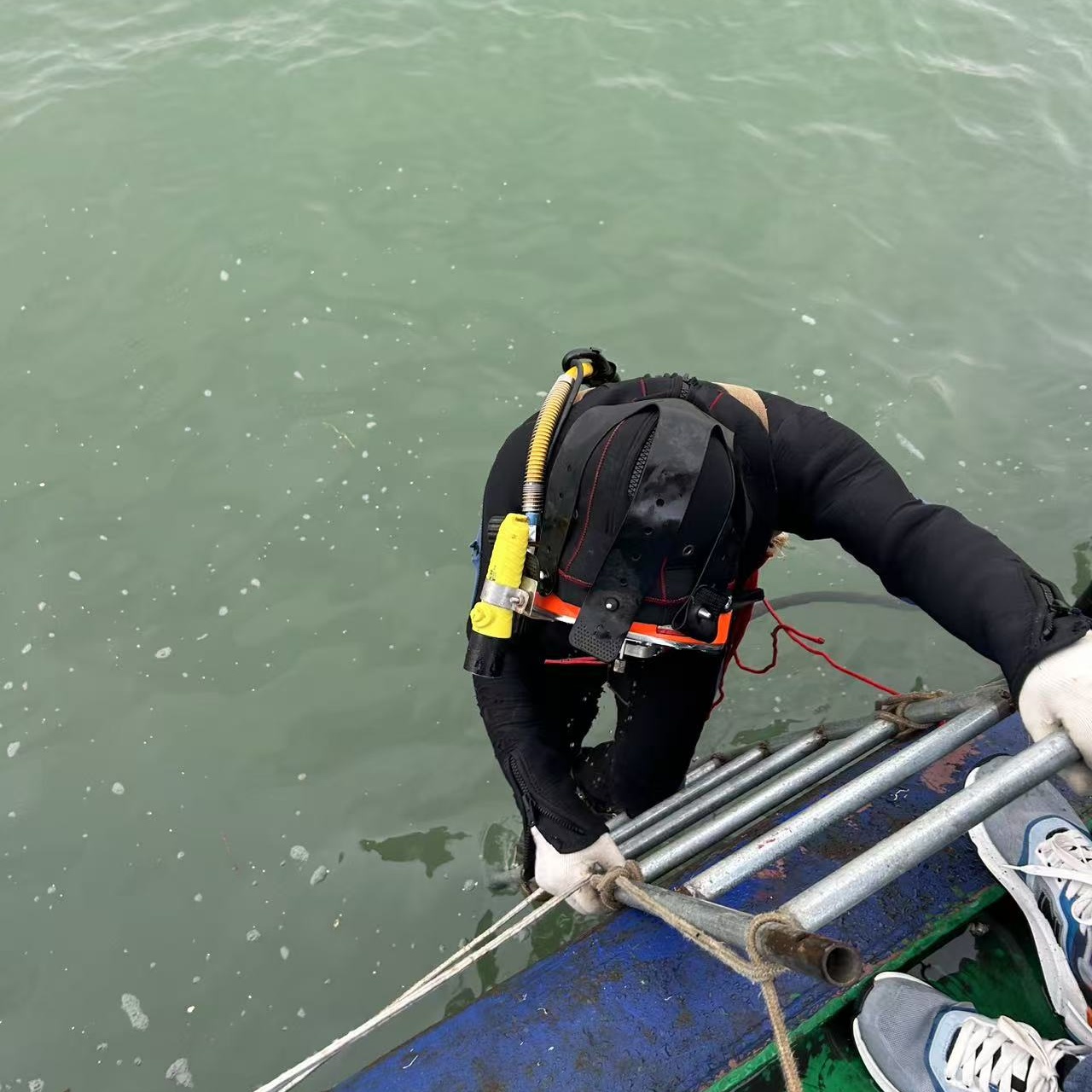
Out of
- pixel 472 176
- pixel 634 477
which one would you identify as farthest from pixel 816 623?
pixel 472 176

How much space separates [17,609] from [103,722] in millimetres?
783

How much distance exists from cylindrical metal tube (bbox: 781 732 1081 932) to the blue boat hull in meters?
0.75

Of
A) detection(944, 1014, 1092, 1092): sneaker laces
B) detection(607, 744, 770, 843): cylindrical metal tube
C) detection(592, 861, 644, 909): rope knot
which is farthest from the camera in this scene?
detection(607, 744, 770, 843): cylindrical metal tube

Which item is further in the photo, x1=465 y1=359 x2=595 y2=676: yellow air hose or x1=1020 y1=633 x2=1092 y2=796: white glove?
x1=465 y1=359 x2=595 y2=676: yellow air hose

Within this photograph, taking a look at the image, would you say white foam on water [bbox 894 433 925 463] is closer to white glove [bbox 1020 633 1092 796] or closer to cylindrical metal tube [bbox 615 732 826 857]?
cylindrical metal tube [bbox 615 732 826 857]

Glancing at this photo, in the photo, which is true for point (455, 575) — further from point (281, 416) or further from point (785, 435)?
point (785, 435)

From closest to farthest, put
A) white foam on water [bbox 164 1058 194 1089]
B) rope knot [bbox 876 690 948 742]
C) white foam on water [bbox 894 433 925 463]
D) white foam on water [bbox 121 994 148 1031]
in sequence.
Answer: rope knot [bbox 876 690 948 742] < white foam on water [bbox 164 1058 194 1089] < white foam on water [bbox 121 994 148 1031] < white foam on water [bbox 894 433 925 463]

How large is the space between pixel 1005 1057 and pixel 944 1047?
12 cm

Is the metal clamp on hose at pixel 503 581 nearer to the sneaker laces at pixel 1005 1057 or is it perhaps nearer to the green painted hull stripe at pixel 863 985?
the green painted hull stripe at pixel 863 985

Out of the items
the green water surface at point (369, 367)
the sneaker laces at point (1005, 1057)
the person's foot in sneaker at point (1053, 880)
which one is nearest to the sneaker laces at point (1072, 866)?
the person's foot in sneaker at point (1053, 880)

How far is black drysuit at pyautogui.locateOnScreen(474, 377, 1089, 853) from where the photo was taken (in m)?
2.07

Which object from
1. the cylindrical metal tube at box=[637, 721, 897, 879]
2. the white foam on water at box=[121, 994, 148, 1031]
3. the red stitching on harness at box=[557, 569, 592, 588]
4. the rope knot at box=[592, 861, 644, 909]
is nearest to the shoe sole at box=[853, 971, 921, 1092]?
the cylindrical metal tube at box=[637, 721, 897, 879]

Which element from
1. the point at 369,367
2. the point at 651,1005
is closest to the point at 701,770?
the point at 651,1005

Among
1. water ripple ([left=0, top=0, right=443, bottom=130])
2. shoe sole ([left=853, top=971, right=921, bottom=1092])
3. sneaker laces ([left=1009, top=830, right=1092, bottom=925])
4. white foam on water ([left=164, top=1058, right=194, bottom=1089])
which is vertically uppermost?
water ripple ([left=0, top=0, right=443, bottom=130])
